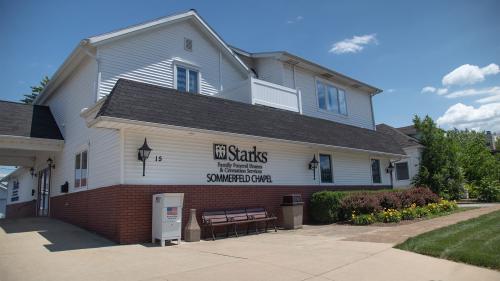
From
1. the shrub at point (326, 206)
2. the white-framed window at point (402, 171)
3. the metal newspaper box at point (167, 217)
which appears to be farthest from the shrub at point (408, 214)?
the white-framed window at point (402, 171)

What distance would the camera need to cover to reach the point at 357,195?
608 inches

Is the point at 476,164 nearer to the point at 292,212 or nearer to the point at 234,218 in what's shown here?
the point at 292,212

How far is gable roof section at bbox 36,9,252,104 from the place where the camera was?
13.9 metres

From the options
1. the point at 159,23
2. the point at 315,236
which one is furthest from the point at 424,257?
the point at 159,23

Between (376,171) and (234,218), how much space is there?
12.1 metres

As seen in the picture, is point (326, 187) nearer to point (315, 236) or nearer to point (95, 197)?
point (315, 236)

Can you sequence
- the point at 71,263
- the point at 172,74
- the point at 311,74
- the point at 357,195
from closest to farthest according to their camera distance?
the point at 71,263 → the point at 357,195 → the point at 172,74 → the point at 311,74

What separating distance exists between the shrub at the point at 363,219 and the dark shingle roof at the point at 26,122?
12.6 meters

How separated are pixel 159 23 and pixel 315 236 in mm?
10846

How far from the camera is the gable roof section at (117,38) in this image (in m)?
13.9

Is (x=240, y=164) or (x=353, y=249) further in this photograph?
(x=240, y=164)

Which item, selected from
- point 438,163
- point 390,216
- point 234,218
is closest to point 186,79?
point 234,218

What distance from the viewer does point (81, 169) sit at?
46.0ft

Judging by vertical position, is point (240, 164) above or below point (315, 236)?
above
